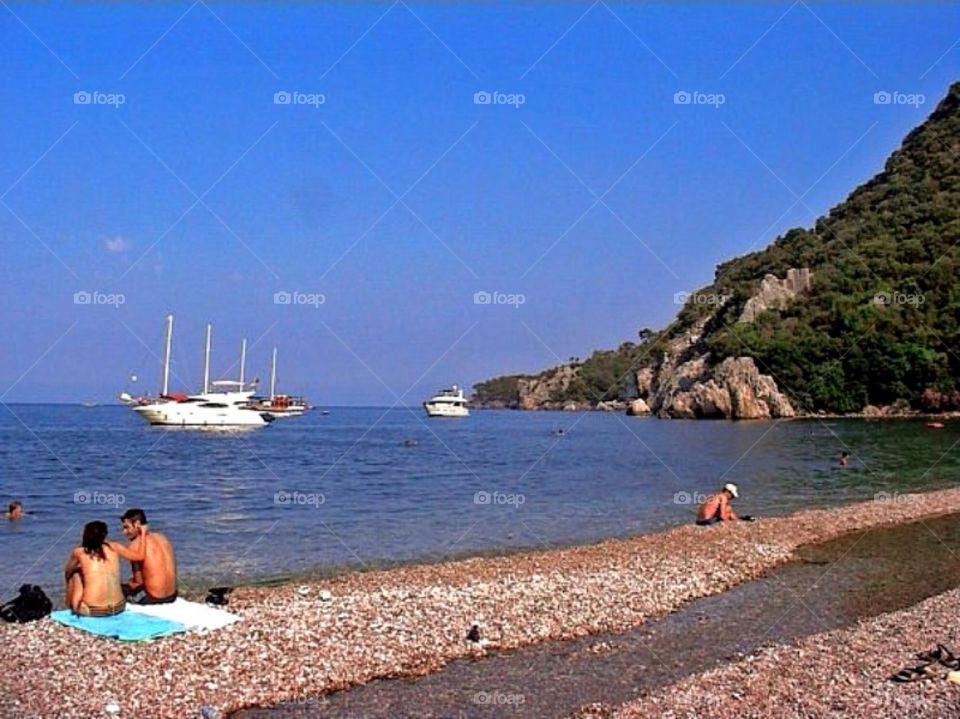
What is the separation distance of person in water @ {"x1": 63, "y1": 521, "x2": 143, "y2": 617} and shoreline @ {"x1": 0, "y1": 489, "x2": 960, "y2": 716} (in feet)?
1.52

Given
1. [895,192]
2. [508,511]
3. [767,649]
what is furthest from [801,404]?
[767,649]

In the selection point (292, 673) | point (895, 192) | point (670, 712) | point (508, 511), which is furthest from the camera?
point (895, 192)

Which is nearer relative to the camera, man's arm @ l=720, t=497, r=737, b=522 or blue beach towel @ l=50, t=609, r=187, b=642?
blue beach towel @ l=50, t=609, r=187, b=642

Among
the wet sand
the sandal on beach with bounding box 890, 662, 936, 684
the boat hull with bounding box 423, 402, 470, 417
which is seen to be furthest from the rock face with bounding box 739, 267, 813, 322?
the sandal on beach with bounding box 890, 662, 936, 684

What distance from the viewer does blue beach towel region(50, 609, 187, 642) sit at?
11.4 metres

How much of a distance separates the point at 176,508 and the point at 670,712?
2486 cm

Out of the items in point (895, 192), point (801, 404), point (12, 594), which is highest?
point (895, 192)

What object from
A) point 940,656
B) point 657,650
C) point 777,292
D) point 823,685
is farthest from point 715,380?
point 823,685

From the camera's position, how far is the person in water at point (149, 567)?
13.1m

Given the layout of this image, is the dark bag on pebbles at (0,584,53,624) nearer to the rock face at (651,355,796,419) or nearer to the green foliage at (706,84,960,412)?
the green foliage at (706,84,960,412)

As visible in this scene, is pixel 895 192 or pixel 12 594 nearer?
pixel 12 594

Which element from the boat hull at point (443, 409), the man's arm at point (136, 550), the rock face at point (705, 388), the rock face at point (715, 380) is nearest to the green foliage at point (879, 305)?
the rock face at point (715, 380)

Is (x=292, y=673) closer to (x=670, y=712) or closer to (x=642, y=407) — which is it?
(x=670, y=712)

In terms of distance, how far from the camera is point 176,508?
1235 inches
